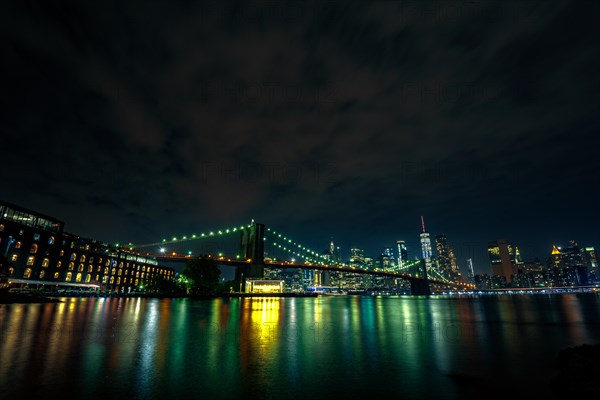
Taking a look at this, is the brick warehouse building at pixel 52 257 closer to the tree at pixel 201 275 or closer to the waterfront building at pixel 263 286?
the tree at pixel 201 275

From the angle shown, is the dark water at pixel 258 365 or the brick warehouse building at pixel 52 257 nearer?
the dark water at pixel 258 365

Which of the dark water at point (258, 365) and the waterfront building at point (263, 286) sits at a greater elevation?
the waterfront building at point (263, 286)

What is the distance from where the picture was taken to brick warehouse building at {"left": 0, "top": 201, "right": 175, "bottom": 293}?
74188 millimetres

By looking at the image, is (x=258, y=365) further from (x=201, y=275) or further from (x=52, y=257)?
(x=52, y=257)

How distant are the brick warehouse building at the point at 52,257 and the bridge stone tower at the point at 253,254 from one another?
27.0 m

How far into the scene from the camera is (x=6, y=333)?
56.9ft

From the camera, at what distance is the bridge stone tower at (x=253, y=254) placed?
345ft

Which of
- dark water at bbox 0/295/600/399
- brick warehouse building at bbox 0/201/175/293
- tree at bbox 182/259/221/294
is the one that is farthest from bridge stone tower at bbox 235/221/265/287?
dark water at bbox 0/295/600/399

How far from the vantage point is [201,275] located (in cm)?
8481

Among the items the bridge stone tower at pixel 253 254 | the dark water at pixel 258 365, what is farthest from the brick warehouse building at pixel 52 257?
the dark water at pixel 258 365

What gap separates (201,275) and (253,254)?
25.4m

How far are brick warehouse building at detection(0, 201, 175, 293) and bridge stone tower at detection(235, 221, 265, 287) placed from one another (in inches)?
1062

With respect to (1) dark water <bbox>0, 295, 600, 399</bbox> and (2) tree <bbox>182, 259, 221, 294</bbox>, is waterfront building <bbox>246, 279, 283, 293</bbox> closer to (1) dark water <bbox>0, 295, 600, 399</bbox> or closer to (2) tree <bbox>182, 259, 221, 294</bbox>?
(2) tree <bbox>182, 259, 221, 294</bbox>

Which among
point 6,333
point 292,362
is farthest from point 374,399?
point 6,333
